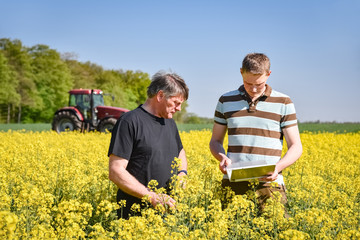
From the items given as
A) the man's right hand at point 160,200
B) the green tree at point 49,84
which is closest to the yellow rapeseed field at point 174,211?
the man's right hand at point 160,200

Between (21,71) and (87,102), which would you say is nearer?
(87,102)

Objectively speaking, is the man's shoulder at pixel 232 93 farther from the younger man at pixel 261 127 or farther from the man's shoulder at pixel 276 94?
the man's shoulder at pixel 276 94

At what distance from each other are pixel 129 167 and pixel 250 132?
1.16 metres

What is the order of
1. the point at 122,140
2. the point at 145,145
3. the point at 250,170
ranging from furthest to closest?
the point at 145,145 → the point at 122,140 → the point at 250,170

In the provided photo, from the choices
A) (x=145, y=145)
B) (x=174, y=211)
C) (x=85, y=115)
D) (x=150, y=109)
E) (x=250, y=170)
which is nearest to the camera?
(x=250, y=170)

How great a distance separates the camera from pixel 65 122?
17.2 m

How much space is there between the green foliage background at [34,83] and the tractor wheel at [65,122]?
1100 inches

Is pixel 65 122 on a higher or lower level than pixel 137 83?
lower

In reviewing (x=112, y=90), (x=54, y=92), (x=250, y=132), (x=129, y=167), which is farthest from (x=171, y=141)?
(x=112, y=90)

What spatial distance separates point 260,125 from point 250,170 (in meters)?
0.60

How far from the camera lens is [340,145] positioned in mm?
12727

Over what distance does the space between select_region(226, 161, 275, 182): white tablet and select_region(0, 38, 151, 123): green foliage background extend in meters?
43.1

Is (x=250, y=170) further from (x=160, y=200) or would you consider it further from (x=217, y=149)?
(x=160, y=200)

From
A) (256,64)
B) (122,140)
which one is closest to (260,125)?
(256,64)
